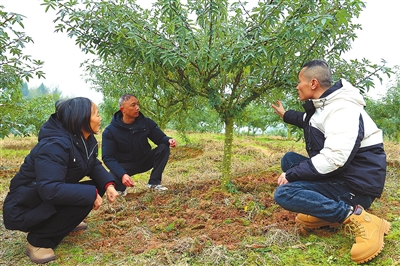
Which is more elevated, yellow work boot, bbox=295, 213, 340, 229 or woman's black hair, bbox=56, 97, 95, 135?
woman's black hair, bbox=56, 97, 95, 135

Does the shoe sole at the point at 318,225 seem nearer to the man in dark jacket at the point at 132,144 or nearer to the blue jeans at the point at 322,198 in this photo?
the blue jeans at the point at 322,198

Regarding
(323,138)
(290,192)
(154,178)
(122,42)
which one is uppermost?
(122,42)

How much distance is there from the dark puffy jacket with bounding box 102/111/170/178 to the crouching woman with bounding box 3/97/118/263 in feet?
5.23

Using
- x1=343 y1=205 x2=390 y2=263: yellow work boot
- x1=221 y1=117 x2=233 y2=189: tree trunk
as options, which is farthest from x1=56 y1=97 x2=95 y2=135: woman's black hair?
x1=343 y1=205 x2=390 y2=263: yellow work boot

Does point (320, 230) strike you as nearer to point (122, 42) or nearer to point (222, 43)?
point (222, 43)

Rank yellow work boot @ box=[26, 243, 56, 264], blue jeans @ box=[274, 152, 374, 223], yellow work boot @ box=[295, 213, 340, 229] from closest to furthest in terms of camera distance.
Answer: blue jeans @ box=[274, 152, 374, 223] → yellow work boot @ box=[26, 243, 56, 264] → yellow work boot @ box=[295, 213, 340, 229]

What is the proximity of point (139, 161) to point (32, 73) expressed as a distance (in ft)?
6.23

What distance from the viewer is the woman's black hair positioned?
9.01ft

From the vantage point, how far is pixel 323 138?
270 centimetres

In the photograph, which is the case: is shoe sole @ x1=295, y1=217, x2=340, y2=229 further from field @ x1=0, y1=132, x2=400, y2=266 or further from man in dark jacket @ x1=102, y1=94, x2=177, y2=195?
man in dark jacket @ x1=102, y1=94, x2=177, y2=195

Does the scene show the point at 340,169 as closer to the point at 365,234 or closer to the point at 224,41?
the point at 365,234

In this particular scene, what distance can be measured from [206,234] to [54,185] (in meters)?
1.35

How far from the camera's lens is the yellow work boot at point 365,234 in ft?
7.86

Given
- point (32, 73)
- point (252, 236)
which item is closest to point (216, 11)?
point (252, 236)
